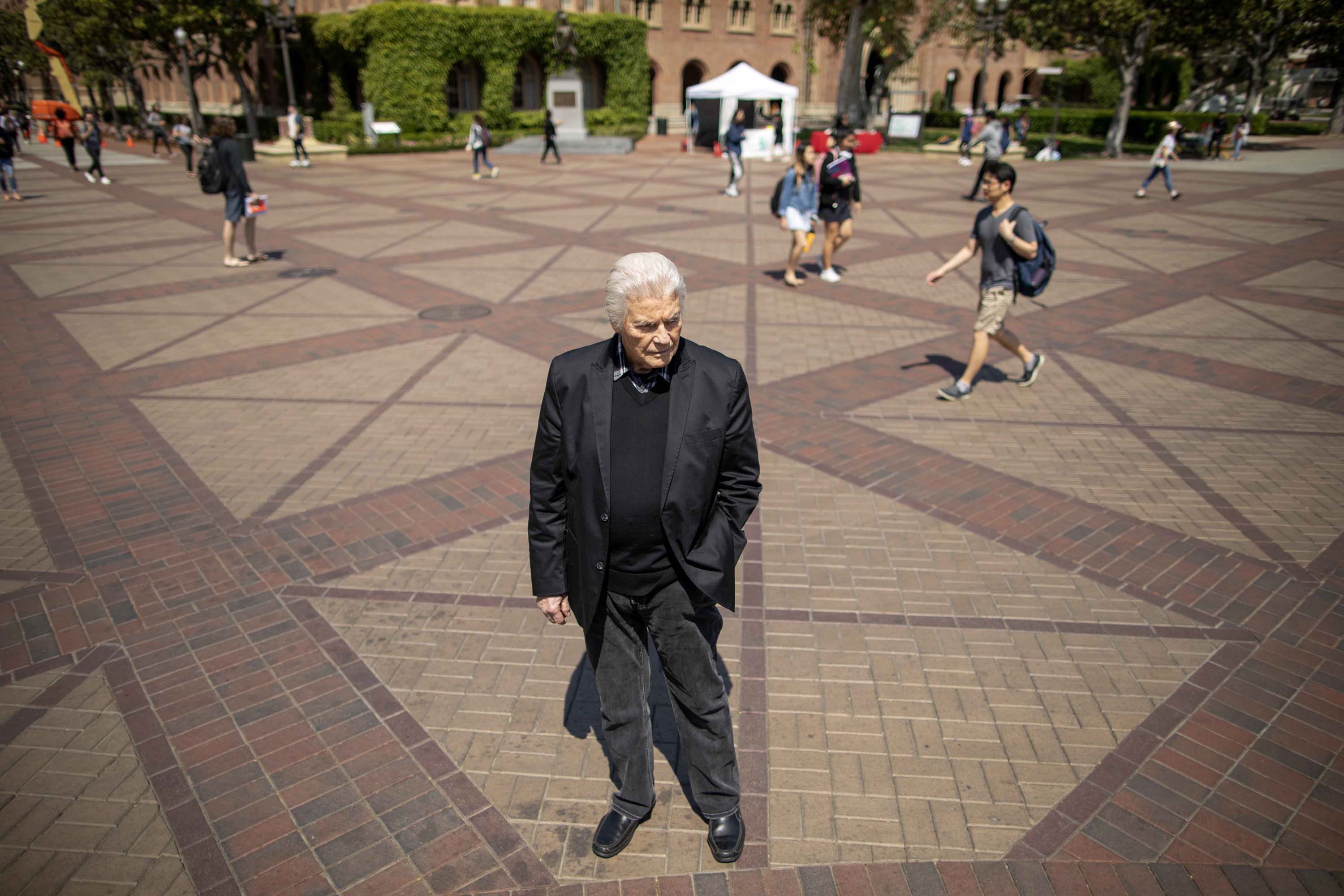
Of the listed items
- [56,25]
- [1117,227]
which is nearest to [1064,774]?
[1117,227]

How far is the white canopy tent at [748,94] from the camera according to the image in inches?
1200

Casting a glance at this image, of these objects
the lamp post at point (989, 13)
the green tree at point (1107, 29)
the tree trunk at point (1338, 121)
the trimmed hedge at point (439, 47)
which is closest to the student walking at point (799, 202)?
the lamp post at point (989, 13)

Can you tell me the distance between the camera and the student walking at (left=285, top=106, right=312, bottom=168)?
87.0 ft

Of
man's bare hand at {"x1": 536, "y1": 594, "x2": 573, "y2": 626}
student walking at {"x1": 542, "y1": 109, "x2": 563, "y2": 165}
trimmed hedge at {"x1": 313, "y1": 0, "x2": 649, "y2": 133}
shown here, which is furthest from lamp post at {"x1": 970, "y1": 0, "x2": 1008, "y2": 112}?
man's bare hand at {"x1": 536, "y1": 594, "x2": 573, "y2": 626}

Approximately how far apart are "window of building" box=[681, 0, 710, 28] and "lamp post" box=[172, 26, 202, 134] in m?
28.0

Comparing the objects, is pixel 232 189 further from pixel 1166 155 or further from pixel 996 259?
pixel 1166 155

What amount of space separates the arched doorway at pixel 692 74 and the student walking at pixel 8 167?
4009cm

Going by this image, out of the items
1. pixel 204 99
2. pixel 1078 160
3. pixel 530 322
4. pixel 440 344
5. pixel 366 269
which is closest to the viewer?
pixel 440 344

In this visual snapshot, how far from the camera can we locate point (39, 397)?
7254 millimetres

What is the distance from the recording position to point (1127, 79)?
29.6m

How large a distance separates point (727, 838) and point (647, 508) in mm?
1295

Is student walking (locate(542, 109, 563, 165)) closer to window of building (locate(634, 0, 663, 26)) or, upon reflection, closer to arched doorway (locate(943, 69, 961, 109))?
window of building (locate(634, 0, 663, 26))

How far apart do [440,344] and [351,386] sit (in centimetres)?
136

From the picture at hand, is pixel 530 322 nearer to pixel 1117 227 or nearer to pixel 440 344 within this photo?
pixel 440 344
